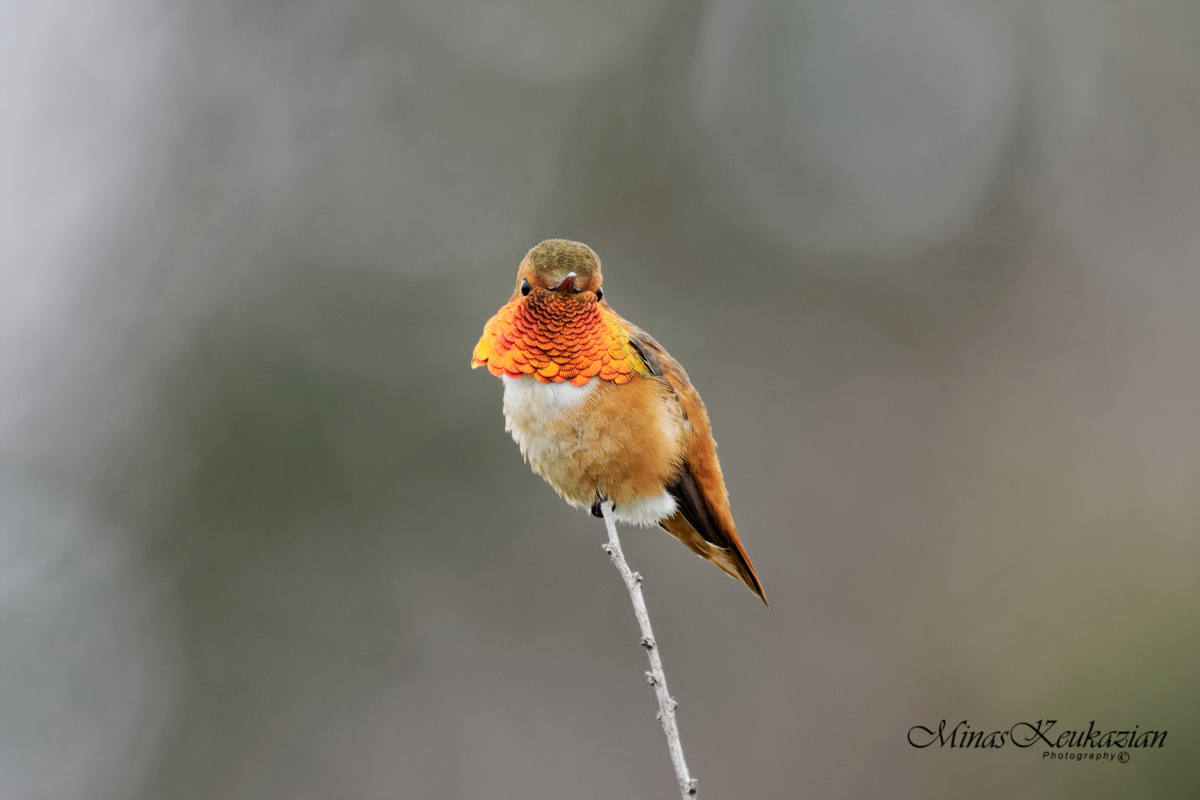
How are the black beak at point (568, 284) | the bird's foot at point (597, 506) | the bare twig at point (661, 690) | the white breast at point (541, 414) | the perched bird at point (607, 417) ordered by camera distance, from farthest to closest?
1. the bird's foot at point (597, 506)
2. the white breast at point (541, 414)
3. the perched bird at point (607, 417)
4. the black beak at point (568, 284)
5. the bare twig at point (661, 690)

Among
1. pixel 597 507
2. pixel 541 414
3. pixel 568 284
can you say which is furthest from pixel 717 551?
pixel 568 284

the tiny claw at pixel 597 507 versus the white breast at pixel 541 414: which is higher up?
the white breast at pixel 541 414

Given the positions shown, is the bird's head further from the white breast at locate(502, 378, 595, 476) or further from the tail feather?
the tail feather

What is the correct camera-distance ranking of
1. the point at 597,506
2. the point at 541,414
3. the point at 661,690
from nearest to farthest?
the point at 661,690 < the point at 541,414 < the point at 597,506

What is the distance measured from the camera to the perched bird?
2.24 metres

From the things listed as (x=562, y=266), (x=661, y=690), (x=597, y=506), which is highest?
(x=562, y=266)

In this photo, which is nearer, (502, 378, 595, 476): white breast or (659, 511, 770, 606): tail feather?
(502, 378, 595, 476): white breast

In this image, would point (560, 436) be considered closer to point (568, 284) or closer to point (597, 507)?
point (597, 507)

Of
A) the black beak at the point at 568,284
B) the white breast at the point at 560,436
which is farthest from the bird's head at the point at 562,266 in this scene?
the white breast at the point at 560,436

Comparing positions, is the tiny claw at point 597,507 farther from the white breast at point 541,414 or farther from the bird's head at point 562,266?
the bird's head at point 562,266

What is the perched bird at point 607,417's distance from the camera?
2.24 meters

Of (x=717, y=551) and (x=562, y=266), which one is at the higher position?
(x=562, y=266)

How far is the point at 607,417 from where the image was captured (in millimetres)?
2801

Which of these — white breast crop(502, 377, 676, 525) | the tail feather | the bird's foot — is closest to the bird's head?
white breast crop(502, 377, 676, 525)
